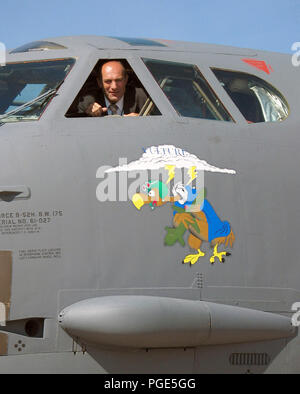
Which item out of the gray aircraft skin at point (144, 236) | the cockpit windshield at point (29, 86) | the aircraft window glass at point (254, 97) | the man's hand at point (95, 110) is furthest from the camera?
the aircraft window glass at point (254, 97)

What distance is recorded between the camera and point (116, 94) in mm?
7445

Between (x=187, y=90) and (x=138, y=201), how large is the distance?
1.55 meters

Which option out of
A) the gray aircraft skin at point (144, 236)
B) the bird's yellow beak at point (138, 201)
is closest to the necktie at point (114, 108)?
the gray aircraft skin at point (144, 236)

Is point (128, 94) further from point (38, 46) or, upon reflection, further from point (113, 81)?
point (38, 46)

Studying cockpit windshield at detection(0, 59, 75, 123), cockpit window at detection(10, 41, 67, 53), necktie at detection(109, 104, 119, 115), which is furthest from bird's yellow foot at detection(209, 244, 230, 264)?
cockpit window at detection(10, 41, 67, 53)

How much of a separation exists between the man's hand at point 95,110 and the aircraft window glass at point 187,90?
0.70 metres

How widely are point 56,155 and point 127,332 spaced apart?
185 cm

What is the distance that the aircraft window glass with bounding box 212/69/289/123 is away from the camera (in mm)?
7707

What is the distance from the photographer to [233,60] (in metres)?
8.02

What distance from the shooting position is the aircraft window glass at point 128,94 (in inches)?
289

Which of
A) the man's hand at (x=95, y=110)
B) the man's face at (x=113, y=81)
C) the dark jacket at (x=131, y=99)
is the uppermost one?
the man's face at (x=113, y=81)

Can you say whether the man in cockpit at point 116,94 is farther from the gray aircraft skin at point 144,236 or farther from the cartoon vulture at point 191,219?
the cartoon vulture at point 191,219

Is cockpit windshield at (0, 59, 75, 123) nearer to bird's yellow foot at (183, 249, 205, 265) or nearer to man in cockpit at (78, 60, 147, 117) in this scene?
man in cockpit at (78, 60, 147, 117)
